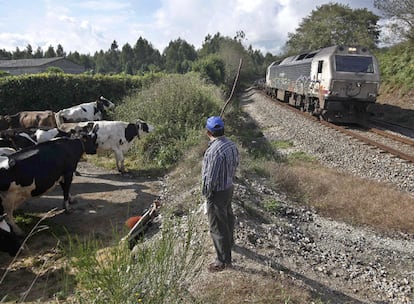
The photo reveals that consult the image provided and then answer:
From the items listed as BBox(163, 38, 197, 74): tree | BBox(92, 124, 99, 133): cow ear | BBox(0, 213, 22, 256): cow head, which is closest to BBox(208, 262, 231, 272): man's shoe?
BBox(0, 213, 22, 256): cow head

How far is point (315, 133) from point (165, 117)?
19.2 ft

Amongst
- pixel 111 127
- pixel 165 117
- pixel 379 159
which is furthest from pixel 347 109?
pixel 111 127

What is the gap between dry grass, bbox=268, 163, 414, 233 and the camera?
24.1 ft

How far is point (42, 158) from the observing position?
6.89 m

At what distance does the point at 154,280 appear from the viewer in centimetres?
279

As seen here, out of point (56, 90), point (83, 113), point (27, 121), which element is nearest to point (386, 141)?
point (83, 113)

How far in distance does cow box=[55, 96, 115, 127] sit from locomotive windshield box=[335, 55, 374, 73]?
→ 9.51m

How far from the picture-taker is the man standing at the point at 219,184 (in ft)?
14.4

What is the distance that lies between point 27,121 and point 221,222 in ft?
32.0

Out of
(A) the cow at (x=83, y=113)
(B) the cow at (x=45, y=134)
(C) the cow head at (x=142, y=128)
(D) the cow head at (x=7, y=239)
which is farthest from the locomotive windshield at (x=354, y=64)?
(D) the cow head at (x=7, y=239)

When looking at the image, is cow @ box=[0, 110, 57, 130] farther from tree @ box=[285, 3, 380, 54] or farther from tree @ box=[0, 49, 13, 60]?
tree @ box=[0, 49, 13, 60]

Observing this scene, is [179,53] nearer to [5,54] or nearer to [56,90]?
[5,54]

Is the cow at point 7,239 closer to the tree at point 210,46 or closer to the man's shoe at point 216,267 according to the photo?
the man's shoe at point 216,267

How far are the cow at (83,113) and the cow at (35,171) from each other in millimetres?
5011
